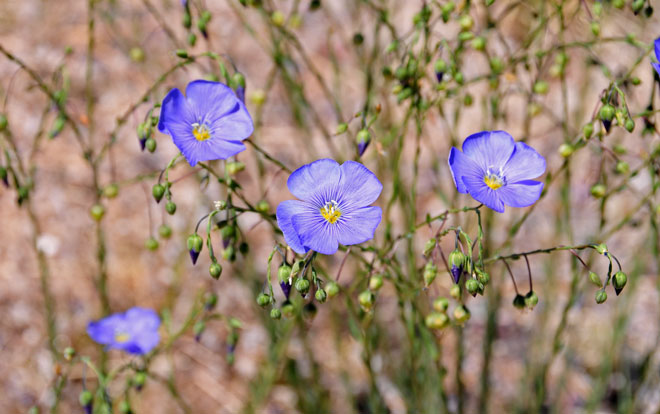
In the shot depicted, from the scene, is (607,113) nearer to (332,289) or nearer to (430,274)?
(430,274)

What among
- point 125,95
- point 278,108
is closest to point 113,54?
point 125,95

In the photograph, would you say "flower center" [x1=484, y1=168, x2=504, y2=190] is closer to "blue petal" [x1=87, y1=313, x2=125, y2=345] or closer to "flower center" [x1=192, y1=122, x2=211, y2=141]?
"flower center" [x1=192, y1=122, x2=211, y2=141]

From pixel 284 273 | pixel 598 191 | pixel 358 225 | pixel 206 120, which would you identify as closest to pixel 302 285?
pixel 284 273

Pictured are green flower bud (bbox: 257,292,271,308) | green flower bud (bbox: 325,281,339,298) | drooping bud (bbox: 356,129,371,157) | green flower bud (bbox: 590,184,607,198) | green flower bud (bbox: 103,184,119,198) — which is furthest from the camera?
green flower bud (bbox: 103,184,119,198)

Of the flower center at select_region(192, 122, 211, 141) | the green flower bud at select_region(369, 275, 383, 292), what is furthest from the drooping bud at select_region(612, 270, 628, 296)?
the flower center at select_region(192, 122, 211, 141)

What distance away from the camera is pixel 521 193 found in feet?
5.74

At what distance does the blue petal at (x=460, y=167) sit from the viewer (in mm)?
1579

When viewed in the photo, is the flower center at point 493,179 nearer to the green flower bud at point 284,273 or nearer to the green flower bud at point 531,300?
the green flower bud at point 531,300

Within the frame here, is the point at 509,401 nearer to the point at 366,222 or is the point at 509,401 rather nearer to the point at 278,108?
the point at 366,222

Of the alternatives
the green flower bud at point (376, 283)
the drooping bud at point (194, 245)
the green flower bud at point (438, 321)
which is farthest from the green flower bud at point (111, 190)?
the green flower bud at point (438, 321)

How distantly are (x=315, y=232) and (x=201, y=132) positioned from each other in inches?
18.4

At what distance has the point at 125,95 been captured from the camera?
479 centimetres

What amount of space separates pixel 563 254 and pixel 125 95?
3.29 metres

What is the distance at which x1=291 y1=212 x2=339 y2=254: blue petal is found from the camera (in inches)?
60.2
